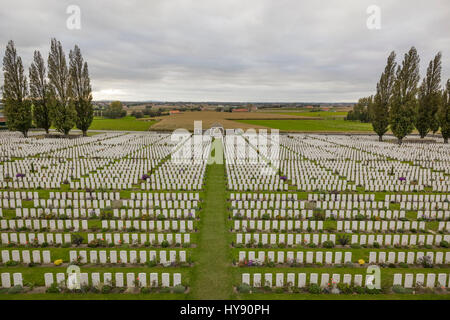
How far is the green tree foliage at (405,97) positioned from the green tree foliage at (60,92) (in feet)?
223

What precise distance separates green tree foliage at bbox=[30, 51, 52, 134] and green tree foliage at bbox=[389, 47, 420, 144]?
75.5 m

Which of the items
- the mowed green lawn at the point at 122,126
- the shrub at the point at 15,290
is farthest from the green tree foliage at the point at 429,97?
the mowed green lawn at the point at 122,126

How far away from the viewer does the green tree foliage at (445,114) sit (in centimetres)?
5294

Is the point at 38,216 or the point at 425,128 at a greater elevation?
the point at 425,128

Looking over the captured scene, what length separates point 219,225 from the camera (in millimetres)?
15359

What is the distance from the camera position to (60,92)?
185ft

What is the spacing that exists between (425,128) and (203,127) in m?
59.3

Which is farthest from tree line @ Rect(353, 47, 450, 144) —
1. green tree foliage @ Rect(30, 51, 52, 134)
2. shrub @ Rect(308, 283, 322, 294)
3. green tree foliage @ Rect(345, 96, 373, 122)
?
green tree foliage @ Rect(30, 51, 52, 134)

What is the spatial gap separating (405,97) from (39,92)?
79268 mm

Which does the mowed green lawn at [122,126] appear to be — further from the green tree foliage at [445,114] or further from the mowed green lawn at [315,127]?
the green tree foliage at [445,114]
